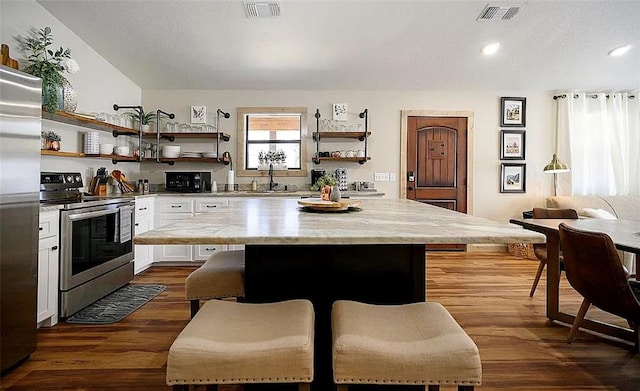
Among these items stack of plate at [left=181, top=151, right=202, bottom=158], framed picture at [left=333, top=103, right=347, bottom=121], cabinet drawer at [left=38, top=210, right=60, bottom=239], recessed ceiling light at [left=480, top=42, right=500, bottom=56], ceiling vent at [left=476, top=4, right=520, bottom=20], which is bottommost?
cabinet drawer at [left=38, top=210, right=60, bottom=239]

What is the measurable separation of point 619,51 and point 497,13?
6.26 feet

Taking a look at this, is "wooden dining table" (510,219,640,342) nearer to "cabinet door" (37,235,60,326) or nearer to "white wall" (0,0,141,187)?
"cabinet door" (37,235,60,326)

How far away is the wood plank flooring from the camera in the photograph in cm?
193

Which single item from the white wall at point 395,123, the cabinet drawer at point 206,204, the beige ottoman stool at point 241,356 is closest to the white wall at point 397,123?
the white wall at point 395,123

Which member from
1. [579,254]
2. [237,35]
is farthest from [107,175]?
[579,254]

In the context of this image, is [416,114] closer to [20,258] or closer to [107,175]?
[107,175]

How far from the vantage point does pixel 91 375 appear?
1.99 metres

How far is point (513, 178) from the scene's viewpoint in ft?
17.6

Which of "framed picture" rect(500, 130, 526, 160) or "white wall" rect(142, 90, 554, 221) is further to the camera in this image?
"framed picture" rect(500, 130, 526, 160)

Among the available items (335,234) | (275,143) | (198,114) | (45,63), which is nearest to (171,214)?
(198,114)

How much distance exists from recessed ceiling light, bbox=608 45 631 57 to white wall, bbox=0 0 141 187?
234 inches

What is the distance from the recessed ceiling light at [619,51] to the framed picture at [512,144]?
1.34 meters

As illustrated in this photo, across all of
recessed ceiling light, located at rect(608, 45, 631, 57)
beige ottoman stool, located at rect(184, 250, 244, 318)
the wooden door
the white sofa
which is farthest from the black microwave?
recessed ceiling light, located at rect(608, 45, 631, 57)

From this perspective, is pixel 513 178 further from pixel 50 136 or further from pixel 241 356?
pixel 50 136
